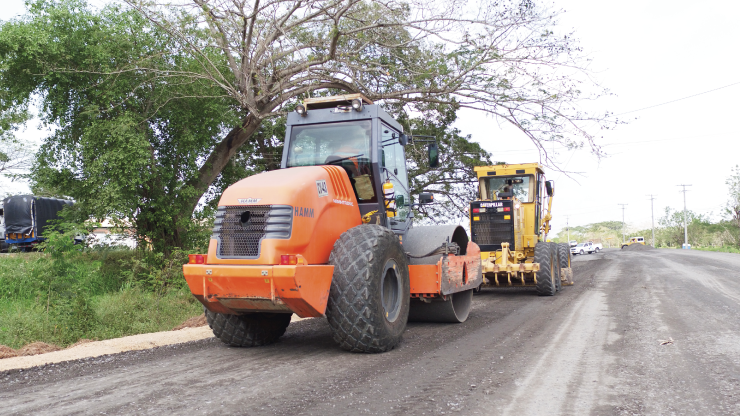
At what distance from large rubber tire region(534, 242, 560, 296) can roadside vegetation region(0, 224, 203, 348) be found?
24.6 ft

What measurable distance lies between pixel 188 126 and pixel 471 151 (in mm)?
10654

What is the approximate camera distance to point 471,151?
20406mm

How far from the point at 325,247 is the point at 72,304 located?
199 inches

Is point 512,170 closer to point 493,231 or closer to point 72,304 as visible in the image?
point 493,231

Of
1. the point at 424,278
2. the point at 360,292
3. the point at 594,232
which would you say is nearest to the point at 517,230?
the point at 424,278

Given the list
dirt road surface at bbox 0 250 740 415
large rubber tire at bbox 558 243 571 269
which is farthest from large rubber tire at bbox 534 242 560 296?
dirt road surface at bbox 0 250 740 415

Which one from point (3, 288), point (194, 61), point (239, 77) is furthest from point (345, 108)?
point (3, 288)

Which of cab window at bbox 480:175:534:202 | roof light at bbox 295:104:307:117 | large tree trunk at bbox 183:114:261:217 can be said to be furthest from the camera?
large tree trunk at bbox 183:114:261:217

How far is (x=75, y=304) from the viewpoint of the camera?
28.4 feet

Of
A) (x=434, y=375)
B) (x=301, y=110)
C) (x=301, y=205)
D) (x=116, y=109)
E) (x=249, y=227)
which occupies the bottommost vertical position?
(x=434, y=375)

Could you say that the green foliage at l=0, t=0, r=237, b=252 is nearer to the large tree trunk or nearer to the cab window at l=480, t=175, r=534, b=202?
the large tree trunk

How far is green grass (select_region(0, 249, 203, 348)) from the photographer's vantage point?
8117 millimetres

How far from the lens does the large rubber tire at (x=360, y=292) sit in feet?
18.7

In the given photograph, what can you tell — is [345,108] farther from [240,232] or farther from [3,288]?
[3,288]
